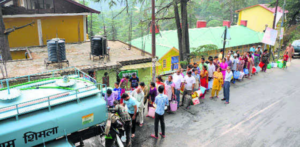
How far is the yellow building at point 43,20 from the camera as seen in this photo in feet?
47.5

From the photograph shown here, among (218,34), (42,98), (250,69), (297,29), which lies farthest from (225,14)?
(42,98)

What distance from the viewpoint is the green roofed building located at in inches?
712

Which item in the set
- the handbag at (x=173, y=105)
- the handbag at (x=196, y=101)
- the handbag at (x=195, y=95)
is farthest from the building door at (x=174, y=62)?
the handbag at (x=173, y=105)

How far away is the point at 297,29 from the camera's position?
1151 inches

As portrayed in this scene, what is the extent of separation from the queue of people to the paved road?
442 mm

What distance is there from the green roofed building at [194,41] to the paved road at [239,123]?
22.9 feet

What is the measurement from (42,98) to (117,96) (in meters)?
3.26

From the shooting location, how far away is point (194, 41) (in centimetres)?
2123

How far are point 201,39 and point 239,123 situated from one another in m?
14.4

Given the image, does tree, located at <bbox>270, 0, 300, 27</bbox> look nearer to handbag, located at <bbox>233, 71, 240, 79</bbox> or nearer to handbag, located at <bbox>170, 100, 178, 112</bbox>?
handbag, located at <bbox>233, 71, 240, 79</bbox>

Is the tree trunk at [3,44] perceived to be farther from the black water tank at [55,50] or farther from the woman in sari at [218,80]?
the woman in sari at [218,80]

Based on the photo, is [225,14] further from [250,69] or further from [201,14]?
[250,69]

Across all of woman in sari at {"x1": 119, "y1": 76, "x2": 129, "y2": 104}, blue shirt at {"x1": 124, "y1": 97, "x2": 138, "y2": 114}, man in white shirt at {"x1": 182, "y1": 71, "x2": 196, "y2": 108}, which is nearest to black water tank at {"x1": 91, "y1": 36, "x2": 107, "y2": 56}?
woman in sari at {"x1": 119, "y1": 76, "x2": 129, "y2": 104}

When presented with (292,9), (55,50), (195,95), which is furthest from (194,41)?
(292,9)
